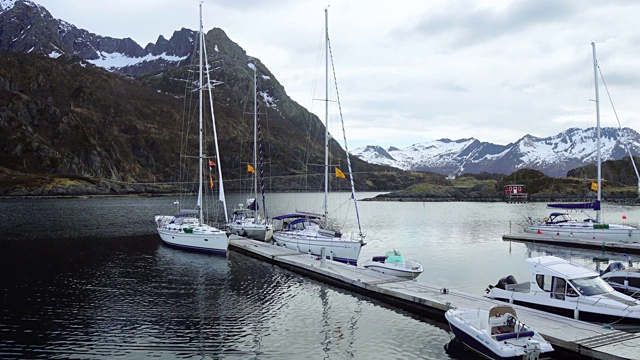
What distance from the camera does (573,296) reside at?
76.9ft

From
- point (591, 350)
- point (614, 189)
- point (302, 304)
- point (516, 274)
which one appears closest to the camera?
point (591, 350)

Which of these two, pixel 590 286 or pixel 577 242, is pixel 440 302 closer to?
pixel 590 286

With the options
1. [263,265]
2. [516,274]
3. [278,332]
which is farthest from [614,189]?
[278,332]

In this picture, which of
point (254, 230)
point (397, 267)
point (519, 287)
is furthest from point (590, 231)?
point (254, 230)

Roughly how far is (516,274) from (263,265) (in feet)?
69.5

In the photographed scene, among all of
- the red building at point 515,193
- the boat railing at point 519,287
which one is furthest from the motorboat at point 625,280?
the red building at point 515,193

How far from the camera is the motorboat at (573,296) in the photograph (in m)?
22.3

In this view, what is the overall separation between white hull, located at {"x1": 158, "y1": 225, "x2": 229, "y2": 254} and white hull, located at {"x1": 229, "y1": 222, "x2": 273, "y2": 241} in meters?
8.70

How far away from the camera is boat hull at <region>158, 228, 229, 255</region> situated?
154ft

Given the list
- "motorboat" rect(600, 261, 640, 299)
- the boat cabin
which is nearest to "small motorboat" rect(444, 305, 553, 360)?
the boat cabin

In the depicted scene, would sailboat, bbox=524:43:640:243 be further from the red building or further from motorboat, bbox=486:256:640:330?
the red building

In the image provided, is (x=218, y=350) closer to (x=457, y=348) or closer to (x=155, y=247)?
(x=457, y=348)

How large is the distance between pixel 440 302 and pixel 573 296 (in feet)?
20.8

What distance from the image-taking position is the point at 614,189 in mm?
169875
